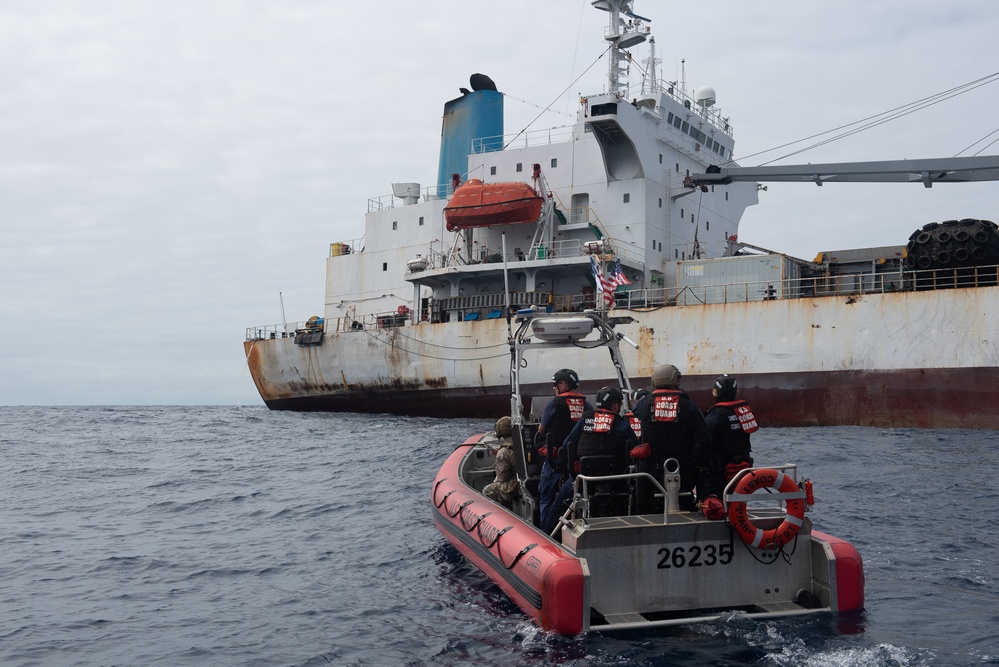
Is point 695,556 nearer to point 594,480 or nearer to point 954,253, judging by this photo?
point 594,480

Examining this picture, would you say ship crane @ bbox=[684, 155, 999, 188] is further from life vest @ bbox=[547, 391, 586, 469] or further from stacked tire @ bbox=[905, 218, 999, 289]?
life vest @ bbox=[547, 391, 586, 469]

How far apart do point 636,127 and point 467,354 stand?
9069 millimetres

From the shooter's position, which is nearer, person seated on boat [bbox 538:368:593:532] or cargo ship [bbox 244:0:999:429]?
person seated on boat [bbox 538:368:593:532]

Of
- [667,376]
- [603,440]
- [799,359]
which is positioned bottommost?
[603,440]

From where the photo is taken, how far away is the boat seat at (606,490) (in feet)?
23.8

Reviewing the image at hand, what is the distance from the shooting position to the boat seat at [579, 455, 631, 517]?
23.8 ft

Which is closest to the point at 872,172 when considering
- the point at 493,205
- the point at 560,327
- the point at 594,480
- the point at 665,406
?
the point at 493,205

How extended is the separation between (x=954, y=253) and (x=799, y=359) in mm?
4562

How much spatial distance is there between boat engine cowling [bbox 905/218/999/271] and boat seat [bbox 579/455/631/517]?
17.7 metres

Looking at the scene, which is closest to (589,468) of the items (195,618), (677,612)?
(677,612)

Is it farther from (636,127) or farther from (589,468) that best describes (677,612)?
(636,127)

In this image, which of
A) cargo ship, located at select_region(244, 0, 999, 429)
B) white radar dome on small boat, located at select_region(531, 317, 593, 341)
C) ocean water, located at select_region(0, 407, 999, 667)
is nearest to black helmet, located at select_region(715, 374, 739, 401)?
ocean water, located at select_region(0, 407, 999, 667)

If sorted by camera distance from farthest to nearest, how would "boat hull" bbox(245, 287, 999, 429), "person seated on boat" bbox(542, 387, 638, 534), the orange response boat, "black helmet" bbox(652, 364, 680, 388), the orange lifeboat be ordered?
the orange lifeboat → "boat hull" bbox(245, 287, 999, 429) → "person seated on boat" bbox(542, 387, 638, 534) → "black helmet" bbox(652, 364, 680, 388) → the orange response boat

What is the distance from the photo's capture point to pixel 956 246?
21984 mm
